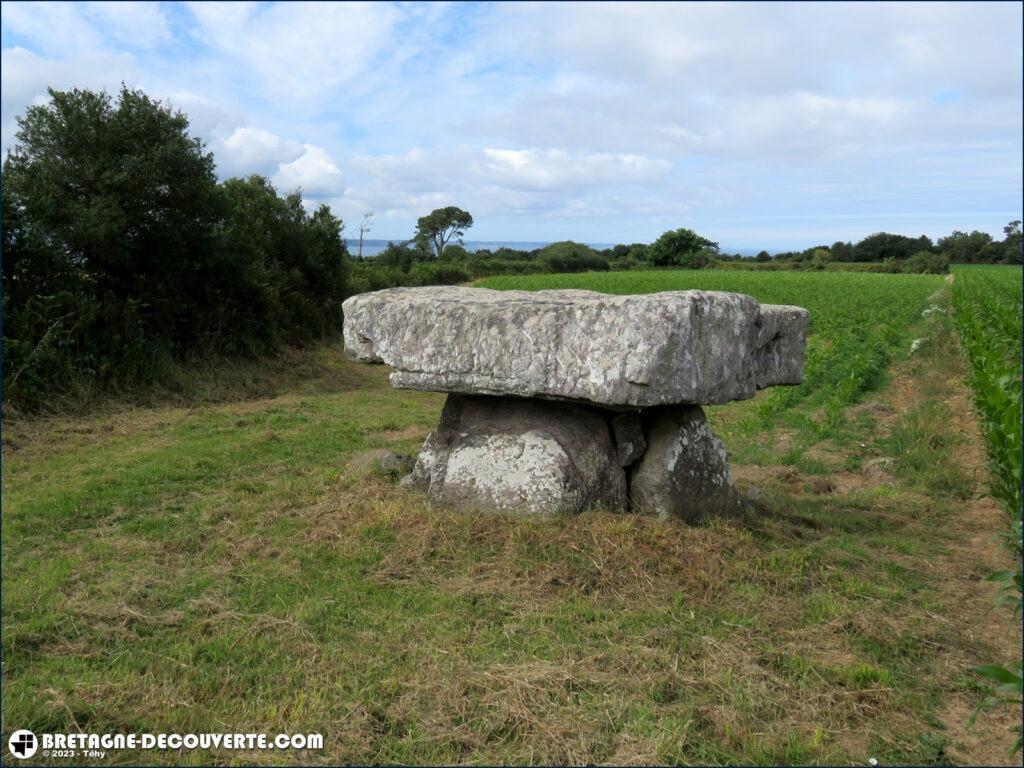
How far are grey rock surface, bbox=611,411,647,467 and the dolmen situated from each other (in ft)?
0.04

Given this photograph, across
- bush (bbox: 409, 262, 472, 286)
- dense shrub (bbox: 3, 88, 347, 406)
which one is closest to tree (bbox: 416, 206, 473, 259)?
bush (bbox: 409, 262, 472, 286)

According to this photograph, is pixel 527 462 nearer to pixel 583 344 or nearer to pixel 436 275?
pixel 583 344

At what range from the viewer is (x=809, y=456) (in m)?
10.1

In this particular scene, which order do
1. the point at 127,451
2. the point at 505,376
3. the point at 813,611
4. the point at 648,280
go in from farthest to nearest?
1. the point at 648,280
2. the point at 127,451
3. the point at 505,376
4. the point at 813,611

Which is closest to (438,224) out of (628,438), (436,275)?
(436,275)

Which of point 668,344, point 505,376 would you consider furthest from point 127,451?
point 668,344

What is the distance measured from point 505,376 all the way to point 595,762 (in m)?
3.41

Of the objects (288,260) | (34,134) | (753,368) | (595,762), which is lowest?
(595,762)

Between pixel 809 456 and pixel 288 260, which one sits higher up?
pixel 288 260

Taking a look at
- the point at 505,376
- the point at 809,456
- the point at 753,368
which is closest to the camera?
the point at 505,376

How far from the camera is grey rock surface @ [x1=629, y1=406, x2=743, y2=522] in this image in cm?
680

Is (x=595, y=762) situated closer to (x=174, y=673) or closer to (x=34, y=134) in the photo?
(x=174, y=673)

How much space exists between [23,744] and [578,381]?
4.12 meters

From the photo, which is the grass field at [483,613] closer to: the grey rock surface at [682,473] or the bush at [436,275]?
the grey rock surface at [682,473]
